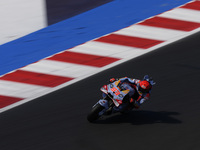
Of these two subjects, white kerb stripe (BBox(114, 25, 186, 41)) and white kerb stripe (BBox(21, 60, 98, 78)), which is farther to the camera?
white kerb stripe (BBox(114, 25, 186, 41))

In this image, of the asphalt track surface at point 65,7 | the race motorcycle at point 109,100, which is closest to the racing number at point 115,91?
the race motorcycle at point 109,100

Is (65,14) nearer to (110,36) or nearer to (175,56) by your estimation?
(110,36)

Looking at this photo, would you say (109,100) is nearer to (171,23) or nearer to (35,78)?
(35,78)

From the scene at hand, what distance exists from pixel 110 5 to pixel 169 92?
16.1 feet

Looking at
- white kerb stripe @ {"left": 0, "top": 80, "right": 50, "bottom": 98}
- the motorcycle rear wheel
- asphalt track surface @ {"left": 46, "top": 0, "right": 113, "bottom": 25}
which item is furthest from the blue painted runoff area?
the motorcycle rear wheel

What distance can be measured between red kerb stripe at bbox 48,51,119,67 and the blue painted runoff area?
0.32 m

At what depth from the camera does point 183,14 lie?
39.0ft

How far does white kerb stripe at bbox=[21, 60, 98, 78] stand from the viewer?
32.3 ft

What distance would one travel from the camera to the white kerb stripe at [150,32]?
1101cm

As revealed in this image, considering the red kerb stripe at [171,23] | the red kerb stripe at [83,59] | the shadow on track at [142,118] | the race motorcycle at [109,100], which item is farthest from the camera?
the red kerb stripe at [171,23]

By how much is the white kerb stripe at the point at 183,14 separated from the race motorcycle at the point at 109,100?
4.82 metres

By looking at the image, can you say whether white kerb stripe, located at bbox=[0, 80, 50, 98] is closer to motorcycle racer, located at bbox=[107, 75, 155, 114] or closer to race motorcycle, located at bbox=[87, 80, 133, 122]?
race motorcycle, located at bbox=[87, 80, 133, 122]

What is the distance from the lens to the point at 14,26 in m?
12.2

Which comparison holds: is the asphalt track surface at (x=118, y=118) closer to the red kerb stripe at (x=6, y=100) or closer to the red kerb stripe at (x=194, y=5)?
the red kerb stripe at (x=6, y=100)
